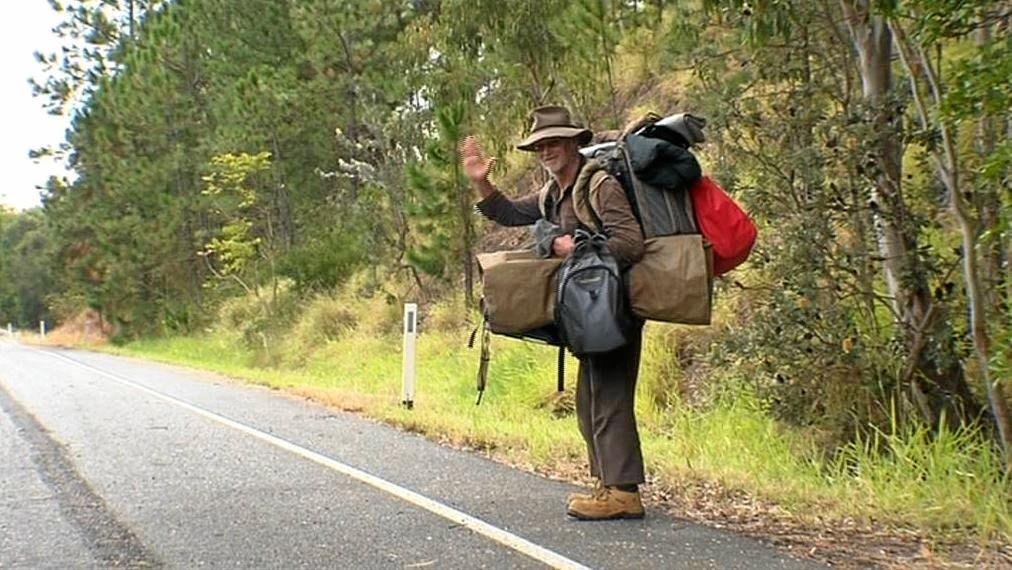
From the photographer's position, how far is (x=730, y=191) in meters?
6.98

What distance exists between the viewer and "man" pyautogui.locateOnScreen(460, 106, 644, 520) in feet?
15.3

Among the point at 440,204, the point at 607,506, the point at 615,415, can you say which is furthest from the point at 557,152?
the point at 440,204

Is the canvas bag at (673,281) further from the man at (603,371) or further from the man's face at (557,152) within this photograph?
the man's face at (557,152)

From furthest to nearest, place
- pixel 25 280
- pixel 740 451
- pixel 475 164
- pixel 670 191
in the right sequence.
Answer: pixel 25 280 < pixel 740 451 < pixel 475 164 < pixel 670 191

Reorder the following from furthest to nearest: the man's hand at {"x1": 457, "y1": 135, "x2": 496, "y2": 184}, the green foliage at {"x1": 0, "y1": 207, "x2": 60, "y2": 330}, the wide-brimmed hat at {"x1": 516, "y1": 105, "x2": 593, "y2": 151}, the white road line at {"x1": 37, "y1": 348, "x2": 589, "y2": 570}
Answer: the green foliage at {"x1": 0, "y1": 207, "x2": 60, "y2": 330} < the man's hand at {"x1": 457, "y1": 135, "x2": 496, "y2": 184} < the wide-brimmed hat at {"x1": 516, "y1": 105, "x2": 593, "y2": 151} < the white road line at {"x1": 37, "y1": 348, "x2": 589, "y2": 570}

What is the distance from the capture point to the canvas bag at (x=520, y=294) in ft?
15.5

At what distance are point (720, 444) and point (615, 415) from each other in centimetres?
221

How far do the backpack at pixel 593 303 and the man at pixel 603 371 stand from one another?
104 millimetres

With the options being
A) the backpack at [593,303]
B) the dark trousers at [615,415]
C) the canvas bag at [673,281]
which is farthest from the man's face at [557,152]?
the dark trousers at [615,415]

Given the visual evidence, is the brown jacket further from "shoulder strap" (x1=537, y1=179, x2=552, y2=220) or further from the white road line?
the white road line

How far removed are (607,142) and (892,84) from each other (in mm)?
2286

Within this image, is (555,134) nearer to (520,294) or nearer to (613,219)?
(613,219)

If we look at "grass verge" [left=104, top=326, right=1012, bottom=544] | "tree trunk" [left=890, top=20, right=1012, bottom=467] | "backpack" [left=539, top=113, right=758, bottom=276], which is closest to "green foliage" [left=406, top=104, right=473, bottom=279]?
"grass verge" [left=104, top=326, right=1012, bottom=544]

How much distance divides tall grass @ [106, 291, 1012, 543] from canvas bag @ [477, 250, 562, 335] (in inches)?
63.3
